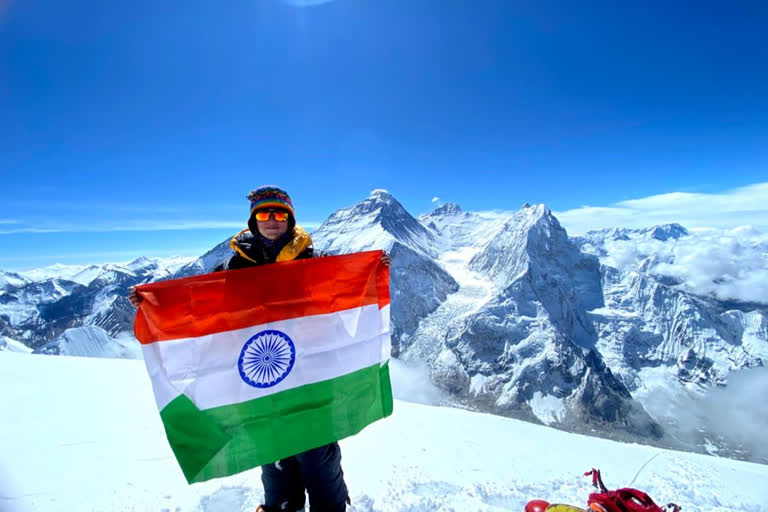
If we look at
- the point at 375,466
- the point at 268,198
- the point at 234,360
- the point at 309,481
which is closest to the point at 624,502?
the point at 375,466

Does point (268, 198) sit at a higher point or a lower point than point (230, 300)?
higher

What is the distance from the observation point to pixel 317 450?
556 cm

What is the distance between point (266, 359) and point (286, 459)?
1849 millimetres

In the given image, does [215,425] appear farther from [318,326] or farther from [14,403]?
[14,403]

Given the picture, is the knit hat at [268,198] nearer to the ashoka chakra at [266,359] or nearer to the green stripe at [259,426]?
the ashoka chakra at [266,359]

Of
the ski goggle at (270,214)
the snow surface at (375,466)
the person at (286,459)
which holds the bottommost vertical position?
the snow surface at (375,466)

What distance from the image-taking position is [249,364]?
5523 mm

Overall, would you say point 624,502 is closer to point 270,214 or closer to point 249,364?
point 249,364

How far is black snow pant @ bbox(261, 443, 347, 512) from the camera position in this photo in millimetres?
5477

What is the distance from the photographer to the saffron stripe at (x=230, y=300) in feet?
17.2

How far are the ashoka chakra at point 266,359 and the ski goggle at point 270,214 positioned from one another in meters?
1.92

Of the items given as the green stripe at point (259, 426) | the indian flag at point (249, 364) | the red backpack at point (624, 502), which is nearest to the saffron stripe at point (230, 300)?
the indian flag at point (249, 364)

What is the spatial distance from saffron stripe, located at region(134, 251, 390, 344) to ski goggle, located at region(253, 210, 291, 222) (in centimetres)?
79

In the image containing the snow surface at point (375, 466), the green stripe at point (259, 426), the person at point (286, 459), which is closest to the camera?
the green stripe at point (259, 426)
